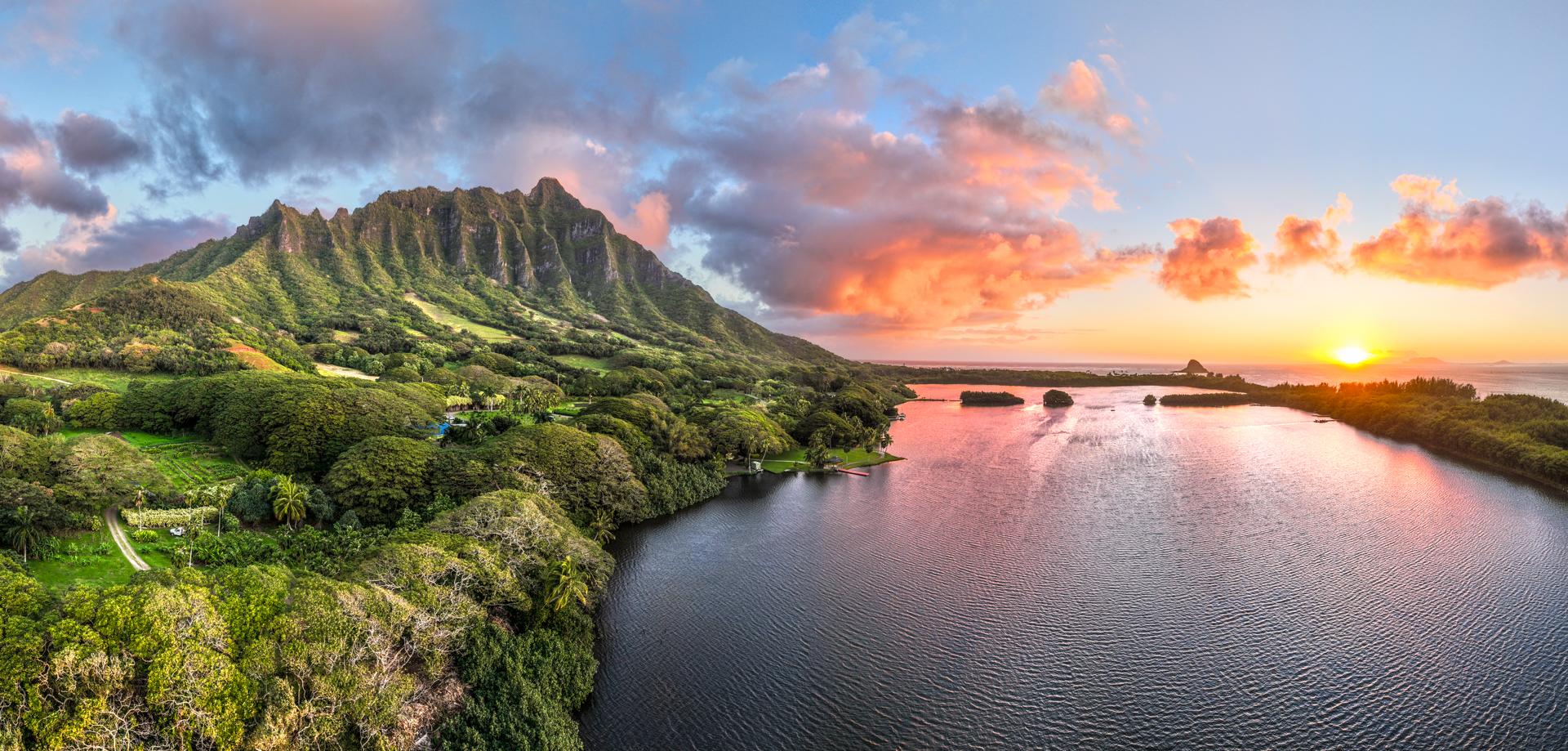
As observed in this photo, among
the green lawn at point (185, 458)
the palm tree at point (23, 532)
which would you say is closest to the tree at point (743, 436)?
the green lawn at point (185, 458)

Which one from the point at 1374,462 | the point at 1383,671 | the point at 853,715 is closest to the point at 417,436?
the point at 853,715

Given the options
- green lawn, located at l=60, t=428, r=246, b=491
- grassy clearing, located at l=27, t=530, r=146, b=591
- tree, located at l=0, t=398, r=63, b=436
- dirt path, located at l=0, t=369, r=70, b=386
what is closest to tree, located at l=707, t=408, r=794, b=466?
green lawn, located at l=60, t=428, r=246, b=491

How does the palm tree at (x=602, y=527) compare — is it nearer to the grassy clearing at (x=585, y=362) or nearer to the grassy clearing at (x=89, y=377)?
the grassy clearing at (x=89, y=377)

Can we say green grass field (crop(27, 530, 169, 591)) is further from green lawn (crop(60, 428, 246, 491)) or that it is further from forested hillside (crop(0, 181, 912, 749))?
green lawn (crop(60, 428, 246, 491))

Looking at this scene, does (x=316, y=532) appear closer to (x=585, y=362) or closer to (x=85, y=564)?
(x=85, y=564)

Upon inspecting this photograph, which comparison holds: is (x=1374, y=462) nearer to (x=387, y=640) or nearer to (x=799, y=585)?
(x=799, y=585)
